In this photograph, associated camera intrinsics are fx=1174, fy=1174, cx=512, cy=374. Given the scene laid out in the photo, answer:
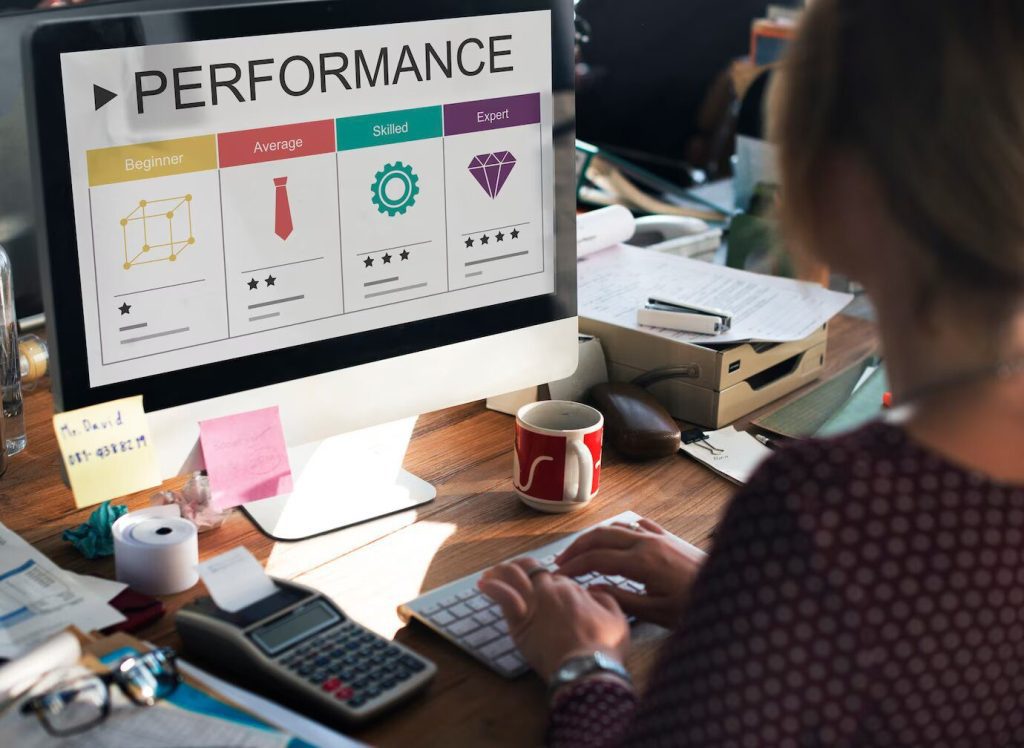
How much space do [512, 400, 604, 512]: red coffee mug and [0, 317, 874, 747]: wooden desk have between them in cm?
2

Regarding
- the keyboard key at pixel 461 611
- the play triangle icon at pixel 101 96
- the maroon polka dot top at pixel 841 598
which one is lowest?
the keyboard key at pixel 461 611

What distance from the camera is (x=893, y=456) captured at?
72 cm

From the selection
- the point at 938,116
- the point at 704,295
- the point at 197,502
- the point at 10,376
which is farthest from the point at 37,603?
the point at 704,295

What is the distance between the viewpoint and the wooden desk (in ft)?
3.07

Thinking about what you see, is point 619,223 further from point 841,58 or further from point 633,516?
point 841,58

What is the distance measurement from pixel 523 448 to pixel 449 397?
0.32 feet

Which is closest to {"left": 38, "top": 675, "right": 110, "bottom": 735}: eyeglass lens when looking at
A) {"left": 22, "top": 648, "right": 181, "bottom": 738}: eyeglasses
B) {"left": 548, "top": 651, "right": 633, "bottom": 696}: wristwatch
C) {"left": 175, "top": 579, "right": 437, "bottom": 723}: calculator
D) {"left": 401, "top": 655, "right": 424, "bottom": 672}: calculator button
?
{"left": 22, "top": 648, "right": 181, "bottom": 738}: eyeglasses

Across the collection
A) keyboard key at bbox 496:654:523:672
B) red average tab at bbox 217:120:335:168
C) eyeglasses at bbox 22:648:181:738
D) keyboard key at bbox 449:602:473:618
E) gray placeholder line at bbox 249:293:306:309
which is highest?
red average tab at bbox 217:120:335:168

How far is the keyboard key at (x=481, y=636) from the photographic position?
1.00 meters

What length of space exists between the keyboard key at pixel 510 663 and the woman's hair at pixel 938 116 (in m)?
0.47

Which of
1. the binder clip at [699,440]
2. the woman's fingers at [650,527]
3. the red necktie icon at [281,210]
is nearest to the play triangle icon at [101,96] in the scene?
the red necktie icon at [281,210]

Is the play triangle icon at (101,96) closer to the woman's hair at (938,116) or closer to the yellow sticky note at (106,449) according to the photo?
the yellow sticky note at (106,449)

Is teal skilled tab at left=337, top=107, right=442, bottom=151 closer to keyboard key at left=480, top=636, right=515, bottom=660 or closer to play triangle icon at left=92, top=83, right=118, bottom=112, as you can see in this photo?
play triangle icon at left=92, top=83, right=118, bottom=112

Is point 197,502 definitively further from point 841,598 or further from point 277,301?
point 841,598
